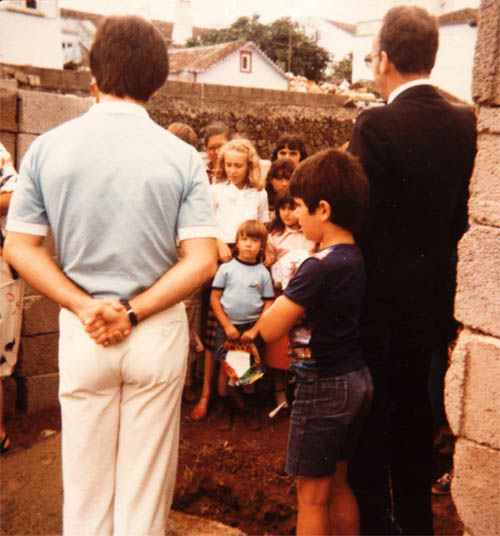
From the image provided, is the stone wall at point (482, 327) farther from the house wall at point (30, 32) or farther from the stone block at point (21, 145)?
the house wall at point (30, 32)

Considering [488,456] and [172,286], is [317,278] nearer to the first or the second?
[172,286]

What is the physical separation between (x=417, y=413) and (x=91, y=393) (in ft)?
4.52

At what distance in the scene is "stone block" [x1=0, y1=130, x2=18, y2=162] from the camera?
396 centimetres

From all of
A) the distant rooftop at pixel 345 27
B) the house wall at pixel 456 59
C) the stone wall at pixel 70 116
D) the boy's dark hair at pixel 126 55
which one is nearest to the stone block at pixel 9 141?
the stone wall at pixel 70 116

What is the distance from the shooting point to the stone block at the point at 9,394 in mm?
4305

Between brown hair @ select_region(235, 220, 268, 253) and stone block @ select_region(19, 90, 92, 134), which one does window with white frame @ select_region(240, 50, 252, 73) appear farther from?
brown hair @ select_region(235, 220, 268, 253)

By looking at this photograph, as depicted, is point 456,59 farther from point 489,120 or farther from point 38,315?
point 489,120

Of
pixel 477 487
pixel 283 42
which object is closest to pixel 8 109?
pixel 477 487

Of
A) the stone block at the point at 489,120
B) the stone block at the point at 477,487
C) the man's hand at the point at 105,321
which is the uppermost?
the stone block at the point at 489,120

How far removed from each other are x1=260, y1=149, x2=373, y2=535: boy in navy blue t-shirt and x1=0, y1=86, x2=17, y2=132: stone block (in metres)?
2.46

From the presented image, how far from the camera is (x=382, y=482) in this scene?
8.50ft

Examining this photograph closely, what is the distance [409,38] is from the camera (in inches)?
94.7

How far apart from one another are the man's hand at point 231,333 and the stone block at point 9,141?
1.80 m

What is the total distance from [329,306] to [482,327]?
1.87 ft
